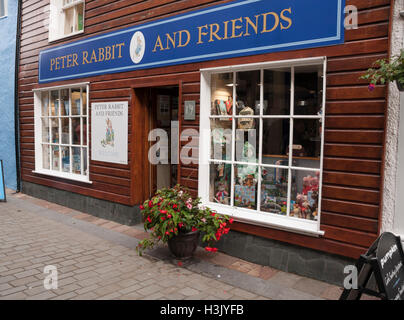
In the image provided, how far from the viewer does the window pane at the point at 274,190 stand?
177 inches

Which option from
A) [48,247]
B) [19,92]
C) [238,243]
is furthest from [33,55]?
[238,243]

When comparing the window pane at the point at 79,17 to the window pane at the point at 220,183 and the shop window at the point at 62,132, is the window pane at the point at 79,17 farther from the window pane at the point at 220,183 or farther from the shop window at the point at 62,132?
the window pane at the point at 220,183

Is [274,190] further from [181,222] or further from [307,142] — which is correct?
[181,222]

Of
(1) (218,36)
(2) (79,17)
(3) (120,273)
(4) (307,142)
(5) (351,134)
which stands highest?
(2) (79,17)

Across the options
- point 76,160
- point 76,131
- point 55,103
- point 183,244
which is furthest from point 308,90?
point 55,103

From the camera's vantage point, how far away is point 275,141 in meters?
4.53

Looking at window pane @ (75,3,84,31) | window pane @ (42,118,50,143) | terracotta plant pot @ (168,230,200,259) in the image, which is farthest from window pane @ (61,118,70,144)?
terracotta plant pot @ (168,230,200,259)

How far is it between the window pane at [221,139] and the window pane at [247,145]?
0.14m

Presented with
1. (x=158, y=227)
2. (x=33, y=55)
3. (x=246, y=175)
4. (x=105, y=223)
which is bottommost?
(x=105, y=223)

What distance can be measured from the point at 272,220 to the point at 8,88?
28.0 ft

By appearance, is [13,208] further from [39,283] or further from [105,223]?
[39,283]

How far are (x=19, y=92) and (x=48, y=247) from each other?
5.73 metres

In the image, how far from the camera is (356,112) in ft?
12.3

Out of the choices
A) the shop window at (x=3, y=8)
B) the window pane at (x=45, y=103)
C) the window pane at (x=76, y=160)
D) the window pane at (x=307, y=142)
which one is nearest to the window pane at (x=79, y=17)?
the window pane at (x=45, y=103)
